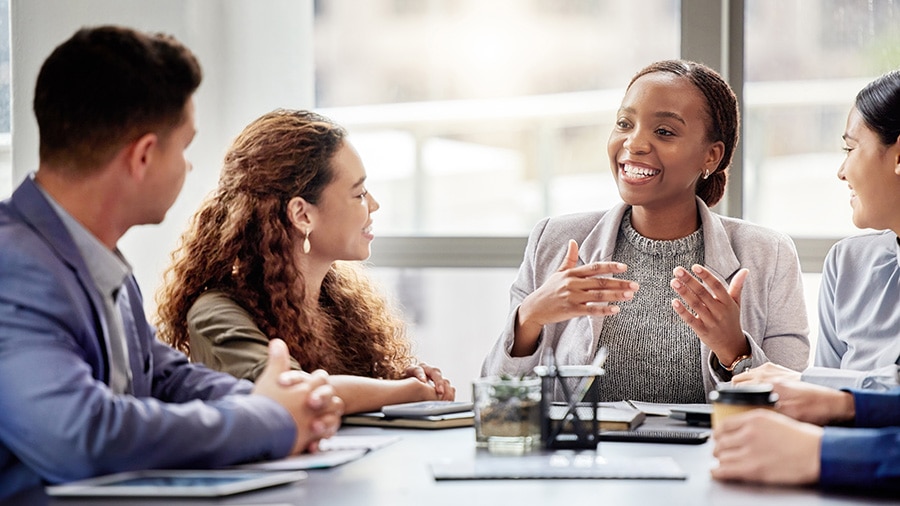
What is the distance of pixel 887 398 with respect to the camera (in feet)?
5.56

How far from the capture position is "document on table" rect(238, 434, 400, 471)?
1.54 m

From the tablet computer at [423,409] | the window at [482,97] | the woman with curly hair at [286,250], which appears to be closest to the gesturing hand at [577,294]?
the woman with curly hair at [286,250]

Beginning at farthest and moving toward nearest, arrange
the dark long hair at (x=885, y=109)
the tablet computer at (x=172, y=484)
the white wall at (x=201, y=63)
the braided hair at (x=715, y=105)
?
1. the white wall at (x=201, y=63)
2. the braided hair at (x=715, y=105)
3. the dark long hair at (x=885, y=109)
4. the tablet computer at (x=172, y=484)

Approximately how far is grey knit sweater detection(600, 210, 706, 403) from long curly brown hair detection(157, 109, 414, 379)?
542 millimetres

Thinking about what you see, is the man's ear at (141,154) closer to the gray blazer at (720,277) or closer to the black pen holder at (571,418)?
the black pen holder at (571,418)

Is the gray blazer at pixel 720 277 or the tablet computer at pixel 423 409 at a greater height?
the gray blazer at pixel 720 277

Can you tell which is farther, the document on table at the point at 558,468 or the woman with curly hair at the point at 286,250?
the woman with curly hair at the point at 286,250

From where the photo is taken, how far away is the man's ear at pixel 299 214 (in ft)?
7.95

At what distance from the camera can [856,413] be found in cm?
171

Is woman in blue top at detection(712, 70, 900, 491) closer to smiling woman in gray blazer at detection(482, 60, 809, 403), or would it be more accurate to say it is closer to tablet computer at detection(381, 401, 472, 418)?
smiling woman in gray blazer at detection(482, 60, 809, 403)

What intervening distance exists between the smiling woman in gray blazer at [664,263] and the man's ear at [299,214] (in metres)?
0.54

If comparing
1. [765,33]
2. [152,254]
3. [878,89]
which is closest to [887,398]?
[878,89]

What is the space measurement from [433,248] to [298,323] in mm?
1304

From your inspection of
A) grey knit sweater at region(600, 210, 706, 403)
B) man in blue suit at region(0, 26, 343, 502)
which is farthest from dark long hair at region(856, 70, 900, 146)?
man in blue suit at region(0, 26, 343, 502)
